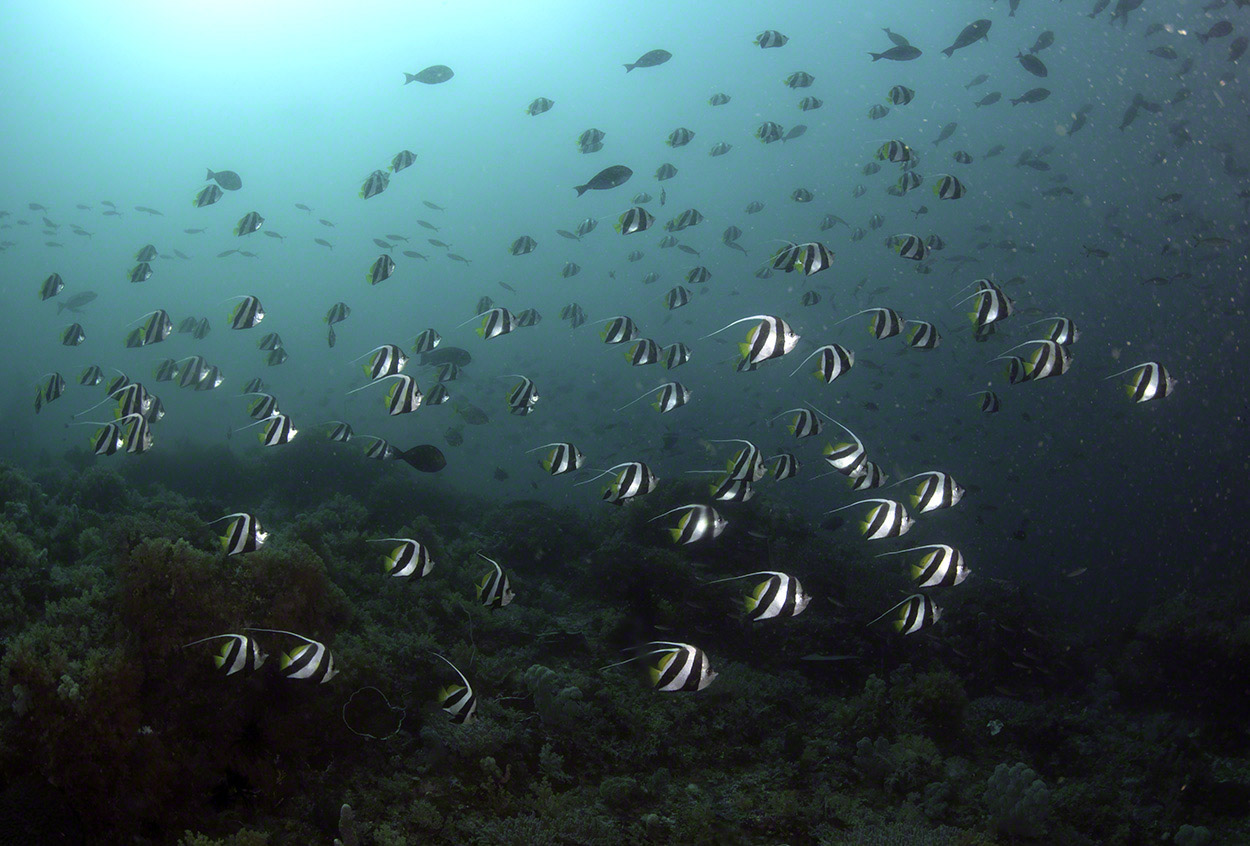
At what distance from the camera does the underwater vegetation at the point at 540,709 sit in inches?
156

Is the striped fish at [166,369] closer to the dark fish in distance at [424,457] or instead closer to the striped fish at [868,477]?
the dark fish in distance at [424,457]

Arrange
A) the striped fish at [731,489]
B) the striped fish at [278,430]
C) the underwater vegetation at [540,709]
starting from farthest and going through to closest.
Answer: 1. the striped fish at [278,430]
2. the striped fish at [731,489]
3. the underwater vegetation at [540,709]

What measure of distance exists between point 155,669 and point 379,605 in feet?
9.01

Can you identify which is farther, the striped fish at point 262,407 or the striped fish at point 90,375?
the striped fish at point 90,375

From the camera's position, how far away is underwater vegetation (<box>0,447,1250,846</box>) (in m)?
3.96

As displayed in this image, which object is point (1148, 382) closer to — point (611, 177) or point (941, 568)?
point (941, 568)

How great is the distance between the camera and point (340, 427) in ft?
25.9

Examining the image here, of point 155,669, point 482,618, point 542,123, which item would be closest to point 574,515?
point 482,618

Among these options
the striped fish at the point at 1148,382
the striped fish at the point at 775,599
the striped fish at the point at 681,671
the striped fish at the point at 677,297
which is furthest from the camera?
the striped fish at the point at 677,297

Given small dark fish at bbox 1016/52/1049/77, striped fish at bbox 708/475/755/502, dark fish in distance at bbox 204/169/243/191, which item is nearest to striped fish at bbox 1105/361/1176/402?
striped fish at bbox 708/475/755/502

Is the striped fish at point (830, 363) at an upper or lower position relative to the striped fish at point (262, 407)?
upper

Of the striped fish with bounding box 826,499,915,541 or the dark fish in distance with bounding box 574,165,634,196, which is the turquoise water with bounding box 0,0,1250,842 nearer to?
the dark fish in distance with bounding box 574,165,634,196

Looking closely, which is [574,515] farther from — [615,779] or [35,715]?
[35,715]

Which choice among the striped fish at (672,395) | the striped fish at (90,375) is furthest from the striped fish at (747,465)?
the striped fish at (90,375)
